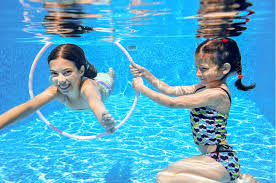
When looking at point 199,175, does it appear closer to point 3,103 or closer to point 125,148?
point 125,148

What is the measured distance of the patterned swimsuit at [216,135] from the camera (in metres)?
3.25

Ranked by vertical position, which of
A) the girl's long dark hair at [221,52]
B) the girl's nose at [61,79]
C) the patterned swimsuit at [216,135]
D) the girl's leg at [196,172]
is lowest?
the girl's leg at [196,172]

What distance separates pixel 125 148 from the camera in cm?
755

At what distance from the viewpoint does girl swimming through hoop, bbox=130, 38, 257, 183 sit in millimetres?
3117

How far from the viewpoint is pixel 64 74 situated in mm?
3908

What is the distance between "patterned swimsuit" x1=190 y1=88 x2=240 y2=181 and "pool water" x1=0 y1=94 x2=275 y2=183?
281 centimetres

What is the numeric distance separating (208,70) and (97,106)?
1.69 meters

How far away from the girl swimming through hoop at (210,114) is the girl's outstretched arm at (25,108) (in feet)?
5.89

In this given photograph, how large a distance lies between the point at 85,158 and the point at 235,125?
6.07 metres

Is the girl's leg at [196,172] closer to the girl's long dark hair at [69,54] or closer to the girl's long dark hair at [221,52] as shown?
the girl's long dark hair at [221,52]

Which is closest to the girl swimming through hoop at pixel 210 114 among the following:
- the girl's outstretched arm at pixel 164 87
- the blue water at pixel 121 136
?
the girl's outstretched arm at pixel 164 87

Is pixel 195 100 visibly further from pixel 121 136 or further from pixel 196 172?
pixel 121 136

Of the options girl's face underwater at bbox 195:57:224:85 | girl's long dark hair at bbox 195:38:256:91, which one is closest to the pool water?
girl's face underwater at bbox 195:57:224:85

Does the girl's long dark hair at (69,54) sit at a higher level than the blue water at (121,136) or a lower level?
higher
